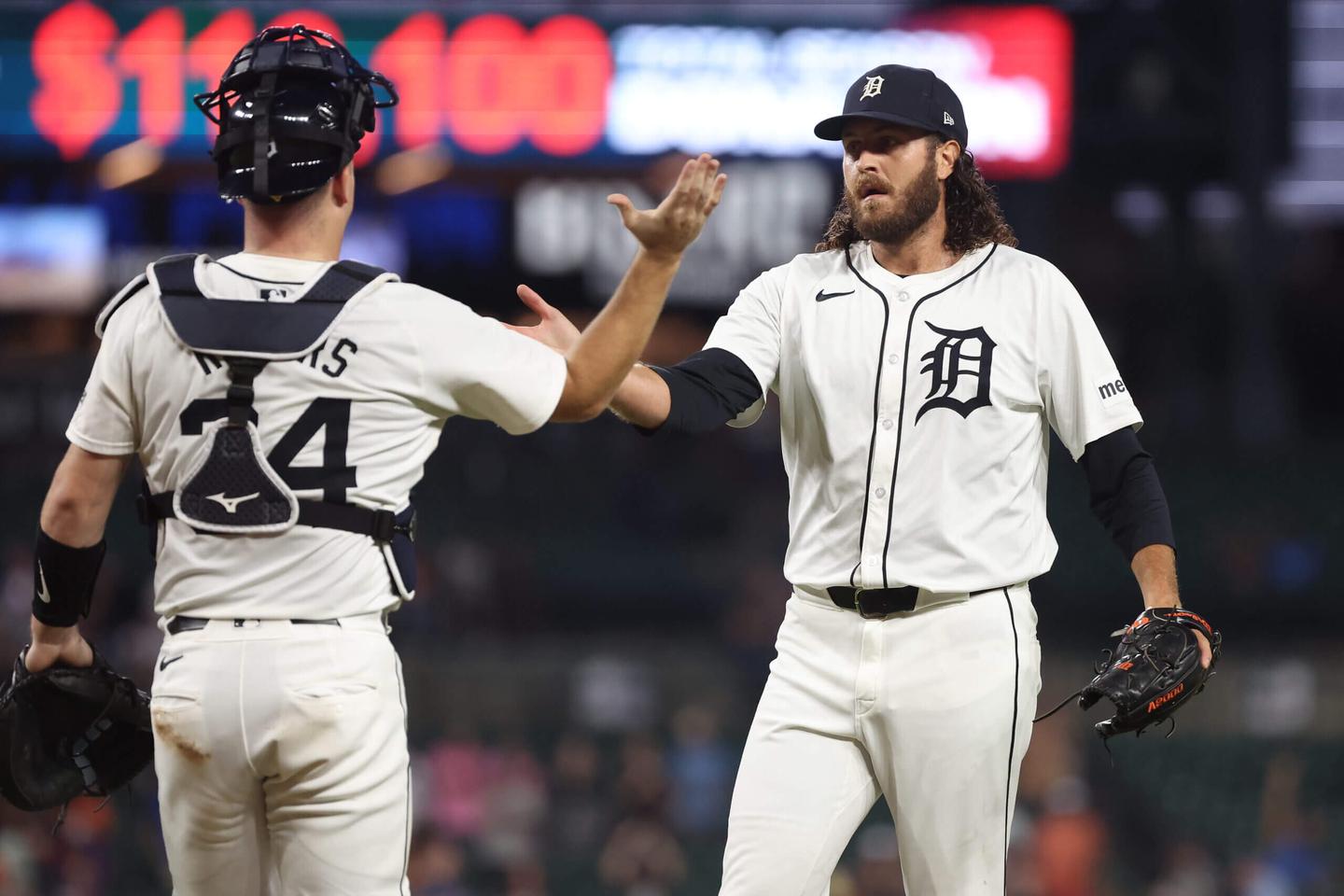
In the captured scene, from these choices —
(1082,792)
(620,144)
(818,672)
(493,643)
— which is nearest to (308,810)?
(818,672)

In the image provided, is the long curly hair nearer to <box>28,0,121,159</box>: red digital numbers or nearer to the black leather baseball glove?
the black leather baseball glove

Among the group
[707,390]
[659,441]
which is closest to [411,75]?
[659,441]

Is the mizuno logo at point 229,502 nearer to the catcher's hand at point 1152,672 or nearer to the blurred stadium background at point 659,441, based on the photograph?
the catcher's hand at point 1152,672

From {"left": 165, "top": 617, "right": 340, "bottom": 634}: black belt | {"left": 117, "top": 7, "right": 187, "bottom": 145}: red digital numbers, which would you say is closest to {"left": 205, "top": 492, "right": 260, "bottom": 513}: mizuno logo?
{"left": 165, "top": 617, "right": 340, "bottom": 634}: black belt

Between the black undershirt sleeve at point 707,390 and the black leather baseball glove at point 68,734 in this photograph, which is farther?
the black undershirt sleeve at point 707,390

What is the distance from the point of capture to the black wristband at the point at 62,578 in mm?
2818

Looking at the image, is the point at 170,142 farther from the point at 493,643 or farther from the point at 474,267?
the point at 493,643

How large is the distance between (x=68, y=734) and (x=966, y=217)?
7.40 ft

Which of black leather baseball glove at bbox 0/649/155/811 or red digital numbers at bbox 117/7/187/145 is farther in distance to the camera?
red digital numbers at bbox 117/7/187/145

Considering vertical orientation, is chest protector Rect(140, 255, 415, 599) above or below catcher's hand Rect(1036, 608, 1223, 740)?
above

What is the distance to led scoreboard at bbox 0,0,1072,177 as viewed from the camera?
12.0 m

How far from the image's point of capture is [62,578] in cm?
283

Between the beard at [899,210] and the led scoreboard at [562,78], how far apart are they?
8762mm

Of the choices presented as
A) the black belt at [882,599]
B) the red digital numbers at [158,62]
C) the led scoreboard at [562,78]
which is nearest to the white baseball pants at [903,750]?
the black belt at [882,599]
